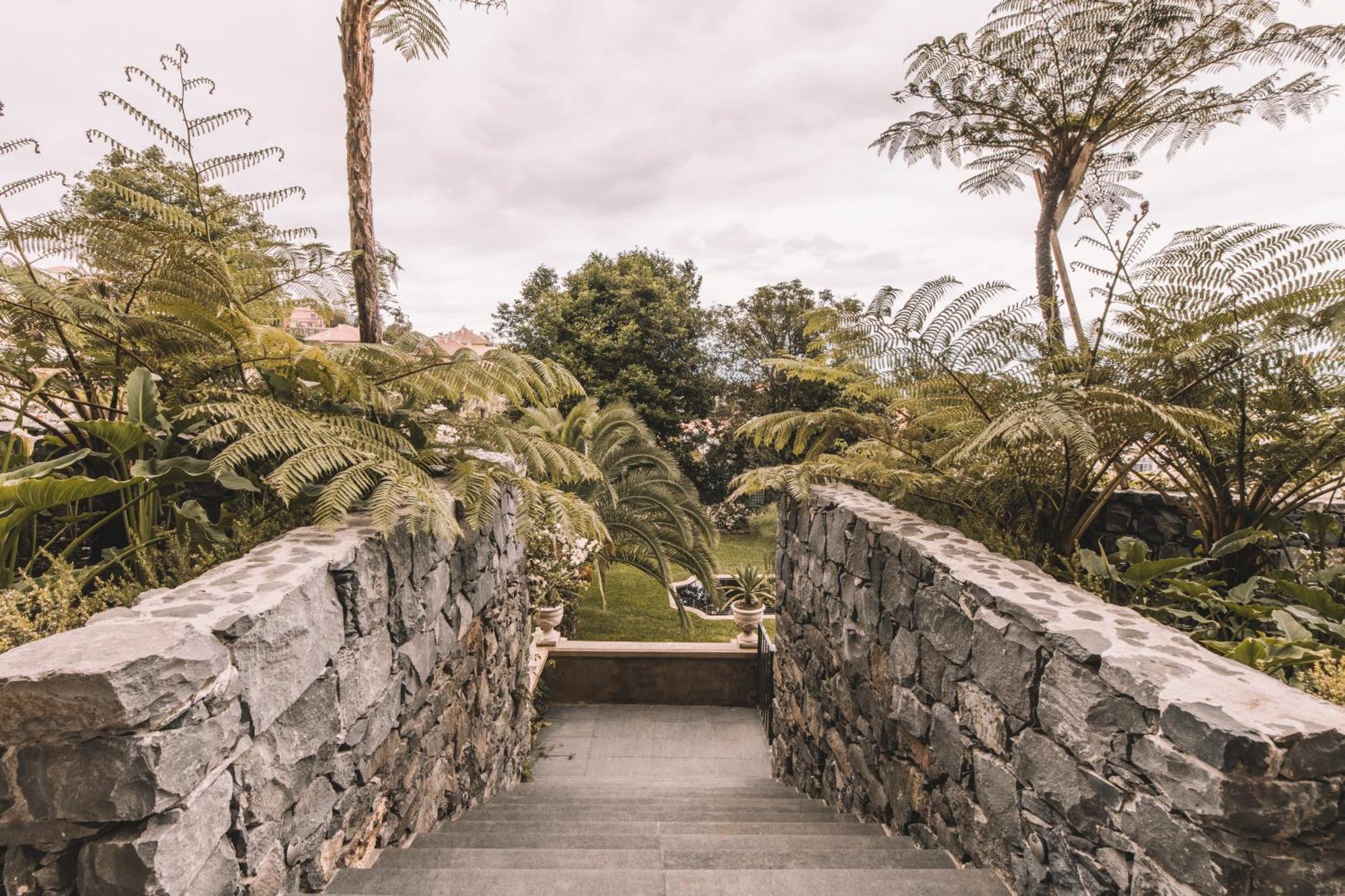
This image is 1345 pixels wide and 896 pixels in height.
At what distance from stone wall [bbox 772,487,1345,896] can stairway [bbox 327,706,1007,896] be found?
9.9 inches

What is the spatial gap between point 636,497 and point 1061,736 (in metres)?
5.22

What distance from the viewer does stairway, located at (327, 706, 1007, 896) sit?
1641 mm

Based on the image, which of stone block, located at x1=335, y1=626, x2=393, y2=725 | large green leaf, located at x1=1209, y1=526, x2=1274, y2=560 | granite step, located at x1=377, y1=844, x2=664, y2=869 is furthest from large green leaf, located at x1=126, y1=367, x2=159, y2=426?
large green leaf, located at x1=1209, y1=526, x2=1274, y2=560

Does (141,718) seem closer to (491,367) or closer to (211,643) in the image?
(211,643)

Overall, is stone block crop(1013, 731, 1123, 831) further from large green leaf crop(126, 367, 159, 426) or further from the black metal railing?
the black metal railing

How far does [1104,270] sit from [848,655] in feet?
6.63

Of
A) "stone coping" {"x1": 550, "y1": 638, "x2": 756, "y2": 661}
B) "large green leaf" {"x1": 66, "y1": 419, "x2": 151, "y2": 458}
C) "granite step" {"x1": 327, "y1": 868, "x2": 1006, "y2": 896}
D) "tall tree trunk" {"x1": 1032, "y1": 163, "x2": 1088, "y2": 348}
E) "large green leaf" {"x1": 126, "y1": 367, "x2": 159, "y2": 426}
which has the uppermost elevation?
"tall tree trunk" {"x1": 1032, "y1": 163, "x2": 1088, "y2": 348}

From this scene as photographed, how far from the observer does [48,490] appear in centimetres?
143

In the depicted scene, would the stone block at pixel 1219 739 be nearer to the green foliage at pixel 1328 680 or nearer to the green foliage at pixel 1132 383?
the green foliage at pixel 1328 680

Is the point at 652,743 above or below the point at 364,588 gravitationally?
below

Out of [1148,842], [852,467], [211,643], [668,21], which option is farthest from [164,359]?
[668,21]

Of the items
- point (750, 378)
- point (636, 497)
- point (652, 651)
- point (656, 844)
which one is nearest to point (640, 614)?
point (652, 651)

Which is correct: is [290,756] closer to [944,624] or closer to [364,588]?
[364,588]

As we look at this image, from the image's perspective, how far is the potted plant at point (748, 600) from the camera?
6.07 meters
